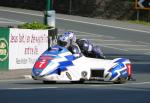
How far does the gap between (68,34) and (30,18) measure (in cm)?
3071

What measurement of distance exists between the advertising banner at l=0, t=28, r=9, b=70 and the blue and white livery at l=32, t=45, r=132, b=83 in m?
5.72

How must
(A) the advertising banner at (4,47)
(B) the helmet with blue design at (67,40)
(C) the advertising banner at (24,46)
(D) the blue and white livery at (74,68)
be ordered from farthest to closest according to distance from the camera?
(C) the advertising banner at (24,46), (A) the advertising banner at (4,47), (B) the helmet with blue design at (67,40), (D) the blue and white livery at (74,68)

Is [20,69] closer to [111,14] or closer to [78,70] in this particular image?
[78,70]

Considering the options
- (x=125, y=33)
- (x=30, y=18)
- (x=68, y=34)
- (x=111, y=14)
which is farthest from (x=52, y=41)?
(x=111, y=14)

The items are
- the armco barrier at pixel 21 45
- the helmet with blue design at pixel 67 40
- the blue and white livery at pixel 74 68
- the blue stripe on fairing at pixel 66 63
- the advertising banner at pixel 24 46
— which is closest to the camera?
the blue and white livery at pixel 74 68

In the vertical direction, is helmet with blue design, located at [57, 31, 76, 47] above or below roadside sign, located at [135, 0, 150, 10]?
below

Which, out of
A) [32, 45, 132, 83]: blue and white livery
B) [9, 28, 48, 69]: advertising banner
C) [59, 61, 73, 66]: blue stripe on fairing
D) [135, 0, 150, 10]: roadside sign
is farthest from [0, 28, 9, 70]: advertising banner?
[135, 0, 150, 10]: roadside sign

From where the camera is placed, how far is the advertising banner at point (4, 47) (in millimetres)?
25500

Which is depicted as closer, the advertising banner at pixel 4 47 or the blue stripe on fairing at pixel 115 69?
the blue stripe on fairing at pixel 115 69

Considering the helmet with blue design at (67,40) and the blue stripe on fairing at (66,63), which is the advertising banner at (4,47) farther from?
the blue stripe on fairing at (66,63)

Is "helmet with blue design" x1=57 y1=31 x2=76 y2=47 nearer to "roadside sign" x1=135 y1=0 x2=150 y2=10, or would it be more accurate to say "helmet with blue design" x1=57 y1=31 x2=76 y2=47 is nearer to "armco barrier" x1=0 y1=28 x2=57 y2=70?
"armco barrier" x1=0 y1=28 x2=57 y2=70

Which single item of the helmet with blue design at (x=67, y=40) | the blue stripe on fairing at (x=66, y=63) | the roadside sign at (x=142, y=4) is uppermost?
the roadside sign at (x=142, y=4)

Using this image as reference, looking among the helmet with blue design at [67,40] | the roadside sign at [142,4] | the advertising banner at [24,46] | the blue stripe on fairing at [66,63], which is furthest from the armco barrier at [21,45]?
the roadside sign at [142,4]

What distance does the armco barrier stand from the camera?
25.6m
